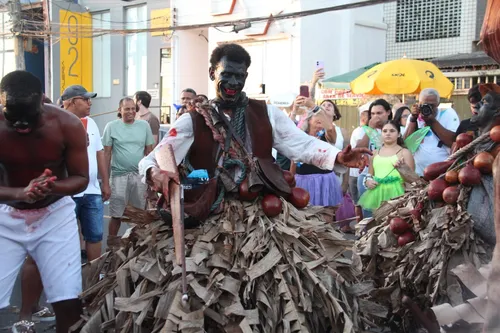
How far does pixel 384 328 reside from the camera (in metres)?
4.75

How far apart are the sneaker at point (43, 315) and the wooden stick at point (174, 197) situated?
2422 millimetres

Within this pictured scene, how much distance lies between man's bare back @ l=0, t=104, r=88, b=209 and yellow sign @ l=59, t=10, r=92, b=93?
21.0 m

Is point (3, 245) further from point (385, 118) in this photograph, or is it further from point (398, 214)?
point (385, 118)

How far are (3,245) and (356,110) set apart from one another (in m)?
15.9

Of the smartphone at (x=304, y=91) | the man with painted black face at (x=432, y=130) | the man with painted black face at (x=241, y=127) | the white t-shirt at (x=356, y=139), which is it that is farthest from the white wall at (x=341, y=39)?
the man with painted black face at (x=241, y=127)

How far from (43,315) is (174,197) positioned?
8.62ft

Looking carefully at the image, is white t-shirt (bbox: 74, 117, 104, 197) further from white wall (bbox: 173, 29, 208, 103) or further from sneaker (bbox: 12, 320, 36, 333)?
white wall (bbox: 173, 29, 208, 103)

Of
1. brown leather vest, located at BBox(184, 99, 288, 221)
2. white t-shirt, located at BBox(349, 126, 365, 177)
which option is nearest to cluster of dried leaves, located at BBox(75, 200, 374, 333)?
brown leather vest, located at BBox(184, 99, 288, 221)

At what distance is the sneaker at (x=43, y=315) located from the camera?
5561 mm

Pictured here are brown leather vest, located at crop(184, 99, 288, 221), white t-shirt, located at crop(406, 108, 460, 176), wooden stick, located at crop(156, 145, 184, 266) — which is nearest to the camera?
wooden stick, located at crop(156, 145, 184, 266)

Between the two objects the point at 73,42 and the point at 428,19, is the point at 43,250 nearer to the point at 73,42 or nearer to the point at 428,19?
the point at 428,19

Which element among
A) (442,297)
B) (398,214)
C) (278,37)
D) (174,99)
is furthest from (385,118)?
(174,99)

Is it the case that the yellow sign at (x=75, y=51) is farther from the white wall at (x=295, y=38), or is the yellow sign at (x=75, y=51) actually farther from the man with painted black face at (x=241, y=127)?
the man with painted black face at (x=241, y=127)

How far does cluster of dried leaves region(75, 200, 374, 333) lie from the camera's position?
11.8ft
